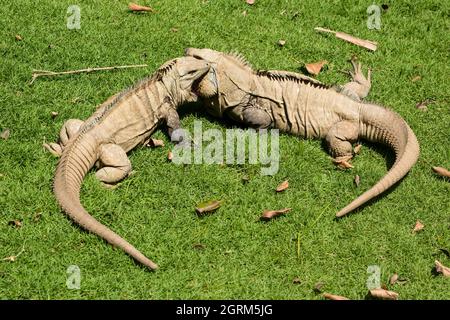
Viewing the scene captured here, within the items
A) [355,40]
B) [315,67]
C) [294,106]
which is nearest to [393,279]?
[294,106]

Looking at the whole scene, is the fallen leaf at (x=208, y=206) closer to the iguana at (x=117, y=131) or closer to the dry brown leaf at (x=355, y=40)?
the iguana at (x=117, y=131)

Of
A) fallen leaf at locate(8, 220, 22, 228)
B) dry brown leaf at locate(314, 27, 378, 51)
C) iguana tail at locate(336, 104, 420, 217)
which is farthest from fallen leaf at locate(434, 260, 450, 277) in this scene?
fallen leaf at locate(8, 220, 22, 228)

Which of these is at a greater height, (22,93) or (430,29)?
(430,29)

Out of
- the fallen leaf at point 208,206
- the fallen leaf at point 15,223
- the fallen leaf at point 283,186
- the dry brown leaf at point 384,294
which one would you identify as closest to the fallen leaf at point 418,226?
the dry brown leaf at point 384,294

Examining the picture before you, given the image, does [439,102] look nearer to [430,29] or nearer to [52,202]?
[430,29]

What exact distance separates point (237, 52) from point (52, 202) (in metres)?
2.92

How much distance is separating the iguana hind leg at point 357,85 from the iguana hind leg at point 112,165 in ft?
8.03

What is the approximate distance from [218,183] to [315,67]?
7.11 feet

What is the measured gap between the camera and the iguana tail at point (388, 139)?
21.5ft

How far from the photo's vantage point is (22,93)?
753 cm

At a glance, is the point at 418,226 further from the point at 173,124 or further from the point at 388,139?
the point at 173,124

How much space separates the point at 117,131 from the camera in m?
6.91

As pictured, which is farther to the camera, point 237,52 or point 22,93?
point 237,52
